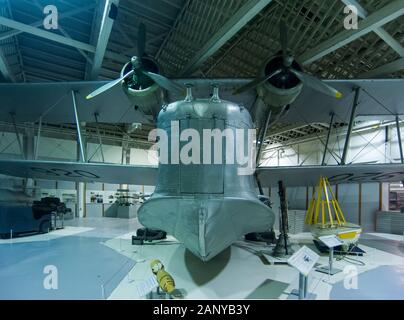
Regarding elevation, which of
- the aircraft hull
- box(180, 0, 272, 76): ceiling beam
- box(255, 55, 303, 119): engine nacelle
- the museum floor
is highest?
box(180, 0, 272, 76): ceiling beam

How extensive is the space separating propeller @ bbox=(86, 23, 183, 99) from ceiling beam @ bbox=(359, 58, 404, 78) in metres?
6.43

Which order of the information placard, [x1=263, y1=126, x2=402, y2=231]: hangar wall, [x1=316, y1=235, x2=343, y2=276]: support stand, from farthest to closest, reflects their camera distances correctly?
[x1=263, y1=126, x2=402, y2=231]: hangar wall < [x1=316, y1=235, x2=343, y2=276]: support stand < the information placard

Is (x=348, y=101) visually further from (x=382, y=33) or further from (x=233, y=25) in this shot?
(x=233, y=25)

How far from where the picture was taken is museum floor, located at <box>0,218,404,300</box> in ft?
10.1

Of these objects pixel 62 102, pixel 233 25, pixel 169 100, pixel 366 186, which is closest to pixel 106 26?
pixel 169 100

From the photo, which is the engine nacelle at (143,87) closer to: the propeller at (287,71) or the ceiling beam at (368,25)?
the propeller at (287,71)

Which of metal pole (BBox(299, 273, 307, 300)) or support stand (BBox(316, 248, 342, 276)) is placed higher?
metal pole (BBox(299, 273, 307, 300))

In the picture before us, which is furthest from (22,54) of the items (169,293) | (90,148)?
(169,293)

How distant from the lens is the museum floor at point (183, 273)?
3.06 metres

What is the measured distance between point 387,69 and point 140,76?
7061mm

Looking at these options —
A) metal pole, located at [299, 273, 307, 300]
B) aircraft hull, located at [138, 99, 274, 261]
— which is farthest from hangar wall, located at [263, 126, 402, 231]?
metal pole, located at [299, 273, 307, 300]

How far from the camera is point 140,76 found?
16.4 feet

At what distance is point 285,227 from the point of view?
4.93 meters

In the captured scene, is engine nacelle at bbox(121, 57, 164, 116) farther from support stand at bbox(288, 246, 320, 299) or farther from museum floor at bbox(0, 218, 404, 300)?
support stand at bbox(288, 246, 320, 299)
